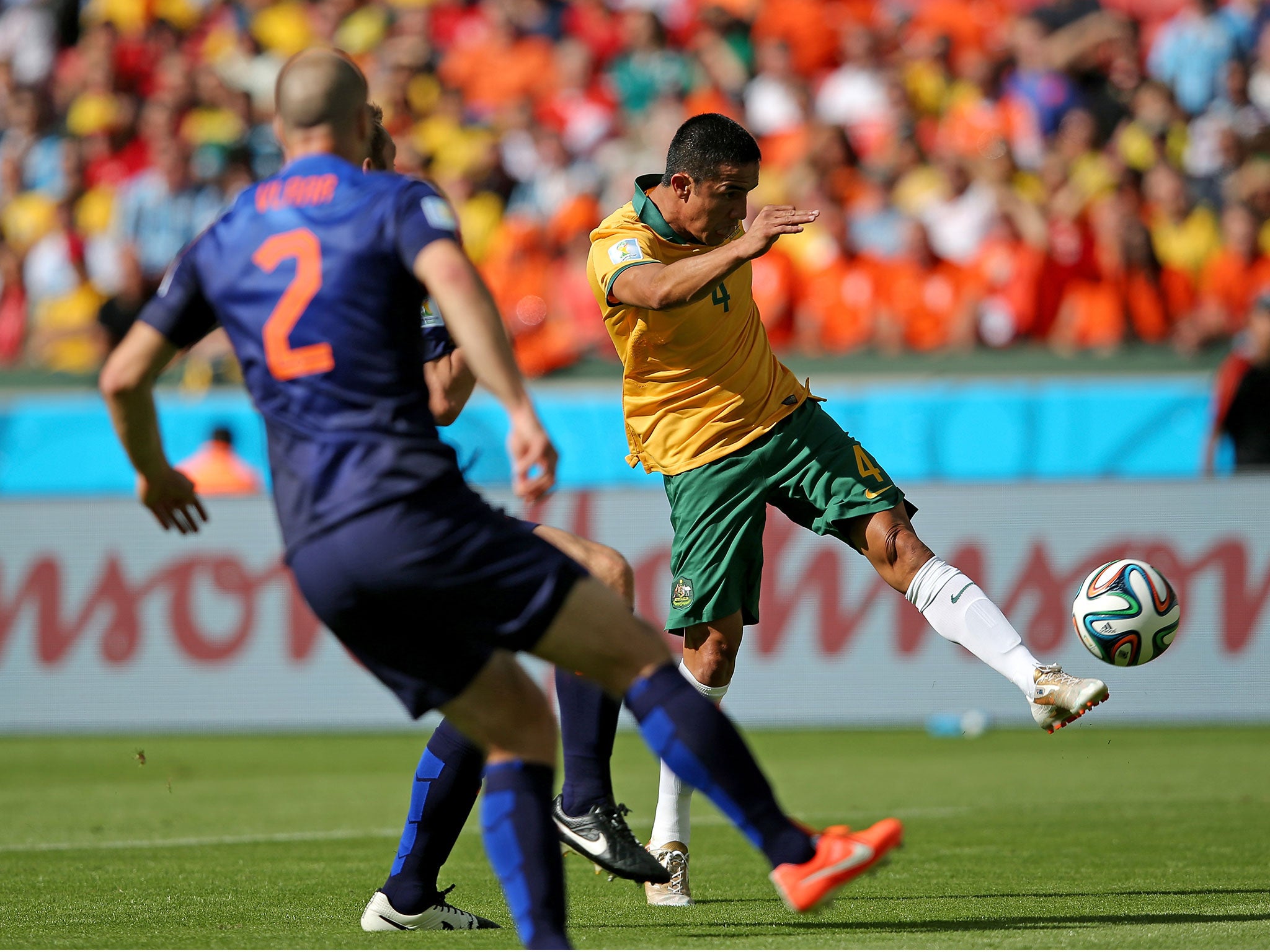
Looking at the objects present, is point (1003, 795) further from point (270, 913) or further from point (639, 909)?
point (270, 913)

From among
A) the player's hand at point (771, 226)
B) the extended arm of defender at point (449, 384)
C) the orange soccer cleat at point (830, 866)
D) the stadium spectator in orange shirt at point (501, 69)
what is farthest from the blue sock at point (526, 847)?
the stadium spectator in orange shirt at point (501, 69)

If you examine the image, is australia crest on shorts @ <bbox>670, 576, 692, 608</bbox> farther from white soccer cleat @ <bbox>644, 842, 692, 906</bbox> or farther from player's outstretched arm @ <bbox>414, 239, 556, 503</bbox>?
player's outstretched arm @ <bbox>414, 239, 556, 503</bbox>

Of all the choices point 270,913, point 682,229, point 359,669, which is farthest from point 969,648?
point 359,669

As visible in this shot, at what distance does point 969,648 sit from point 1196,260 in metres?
9.01

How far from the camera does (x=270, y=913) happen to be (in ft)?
19.0

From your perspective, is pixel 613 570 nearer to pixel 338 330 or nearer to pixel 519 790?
pixel 519 790

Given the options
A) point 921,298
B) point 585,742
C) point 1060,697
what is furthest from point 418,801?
point 921,298

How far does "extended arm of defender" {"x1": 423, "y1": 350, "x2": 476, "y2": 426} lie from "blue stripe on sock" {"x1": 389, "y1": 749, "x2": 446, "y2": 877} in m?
1.07

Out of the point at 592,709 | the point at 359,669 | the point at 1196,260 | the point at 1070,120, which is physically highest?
the point at 1070,120

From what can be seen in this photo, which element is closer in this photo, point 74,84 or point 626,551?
point 626,551

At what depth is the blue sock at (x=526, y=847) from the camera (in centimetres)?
407

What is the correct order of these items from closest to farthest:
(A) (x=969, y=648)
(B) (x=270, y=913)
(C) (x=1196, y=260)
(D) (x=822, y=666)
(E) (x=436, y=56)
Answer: (B) (x=270, y=913) → (A) (x=969, y=648) → (D) (x=822, y=666) → (C) (x=1196, y=260) → (E) (x=436, y=56)

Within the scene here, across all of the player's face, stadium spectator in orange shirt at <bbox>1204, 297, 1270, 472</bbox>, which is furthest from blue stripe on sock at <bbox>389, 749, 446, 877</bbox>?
stadium spectator in orange shirt at <bbox>1204, 297, 1270, 472</bbox>

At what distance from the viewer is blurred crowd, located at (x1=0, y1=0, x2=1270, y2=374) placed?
14.2 metres
